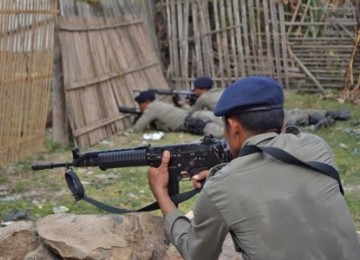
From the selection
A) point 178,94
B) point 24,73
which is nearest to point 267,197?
point 24,73

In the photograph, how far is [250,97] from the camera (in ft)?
8.61

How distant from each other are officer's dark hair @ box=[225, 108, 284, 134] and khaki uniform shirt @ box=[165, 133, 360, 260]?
38 mm

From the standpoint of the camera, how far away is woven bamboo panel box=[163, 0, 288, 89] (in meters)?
13.7

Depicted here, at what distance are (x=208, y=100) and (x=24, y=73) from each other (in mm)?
3263

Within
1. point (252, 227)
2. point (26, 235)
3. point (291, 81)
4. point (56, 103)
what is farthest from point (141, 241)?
point (291, 81)

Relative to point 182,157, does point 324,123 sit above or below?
below

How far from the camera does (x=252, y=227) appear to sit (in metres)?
2.55

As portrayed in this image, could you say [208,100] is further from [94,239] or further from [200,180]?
[200,180]

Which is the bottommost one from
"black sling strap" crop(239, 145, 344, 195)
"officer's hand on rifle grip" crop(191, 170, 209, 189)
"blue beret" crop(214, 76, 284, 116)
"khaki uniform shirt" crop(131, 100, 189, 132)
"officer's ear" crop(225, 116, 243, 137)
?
"khaki uniform shirt" crop(131, 100, 189, 132)

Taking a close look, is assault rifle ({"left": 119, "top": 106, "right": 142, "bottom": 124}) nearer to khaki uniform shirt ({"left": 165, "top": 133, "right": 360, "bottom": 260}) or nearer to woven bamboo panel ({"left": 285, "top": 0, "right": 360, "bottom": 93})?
woven bamboo panel ({"left": 285, "top": 0, "right": 360, "bottom": 93})

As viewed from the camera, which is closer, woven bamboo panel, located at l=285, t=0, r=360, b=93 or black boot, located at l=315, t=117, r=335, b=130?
black boot, located at l=315, t=117, r=335, b=130

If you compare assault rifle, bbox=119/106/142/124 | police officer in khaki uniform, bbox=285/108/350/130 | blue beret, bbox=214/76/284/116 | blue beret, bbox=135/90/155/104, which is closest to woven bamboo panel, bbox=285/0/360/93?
police officer in khaki uniform, bbox=285/108/350/130

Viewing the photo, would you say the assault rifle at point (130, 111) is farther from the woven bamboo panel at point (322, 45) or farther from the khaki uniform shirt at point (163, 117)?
the woven bamboo panel at point (322, 45)

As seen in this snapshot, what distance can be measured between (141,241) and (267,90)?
1.76 metres
